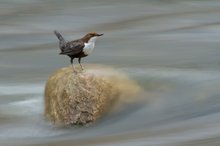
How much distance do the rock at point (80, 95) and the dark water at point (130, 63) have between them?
100 mm

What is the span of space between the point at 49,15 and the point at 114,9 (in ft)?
4.38

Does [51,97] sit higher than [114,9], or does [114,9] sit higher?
[114,9]

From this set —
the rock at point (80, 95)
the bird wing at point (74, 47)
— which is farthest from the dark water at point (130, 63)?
the bird wing at point (74, 47)

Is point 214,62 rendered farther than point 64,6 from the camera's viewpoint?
No

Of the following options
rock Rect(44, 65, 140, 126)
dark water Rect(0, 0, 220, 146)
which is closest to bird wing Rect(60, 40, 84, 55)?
rock Rect(44, 65, 140, 126)

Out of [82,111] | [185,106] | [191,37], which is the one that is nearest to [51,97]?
[82,111]

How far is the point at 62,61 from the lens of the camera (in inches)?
388

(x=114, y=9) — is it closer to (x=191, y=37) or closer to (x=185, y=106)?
(x=191, y=37)

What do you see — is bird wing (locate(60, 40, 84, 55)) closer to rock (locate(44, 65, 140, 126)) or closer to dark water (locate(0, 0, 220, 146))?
rock (locate(44, 65, 140, 126))

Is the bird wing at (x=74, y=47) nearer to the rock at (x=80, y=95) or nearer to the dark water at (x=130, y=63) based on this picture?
the rock at (x=80, y=95)

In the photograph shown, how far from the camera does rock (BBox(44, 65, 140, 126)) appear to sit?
6.04 meters

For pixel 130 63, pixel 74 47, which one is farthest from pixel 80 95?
pixel 130 63

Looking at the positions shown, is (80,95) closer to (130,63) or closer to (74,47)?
(74,47)

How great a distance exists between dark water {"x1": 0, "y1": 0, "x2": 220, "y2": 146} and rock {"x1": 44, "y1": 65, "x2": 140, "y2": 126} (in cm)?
10
